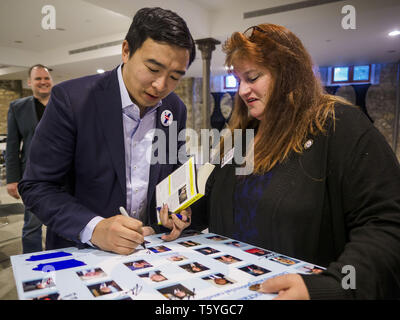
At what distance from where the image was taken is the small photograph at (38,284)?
67 centimetres

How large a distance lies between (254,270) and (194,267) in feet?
0.51

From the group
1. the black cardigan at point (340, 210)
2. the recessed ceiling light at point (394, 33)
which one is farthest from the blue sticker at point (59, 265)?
the recessed ceiling light at point (394, 33)

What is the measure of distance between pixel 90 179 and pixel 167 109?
497mm

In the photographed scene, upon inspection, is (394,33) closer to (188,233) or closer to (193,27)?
(193,27)

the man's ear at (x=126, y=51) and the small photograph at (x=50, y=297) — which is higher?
the man's ear at (x=126, y=51)

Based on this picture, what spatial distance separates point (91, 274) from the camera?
749 mm

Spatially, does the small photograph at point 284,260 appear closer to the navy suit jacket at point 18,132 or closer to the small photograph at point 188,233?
the small photograph at point 188,233

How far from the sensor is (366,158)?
2.89 ft

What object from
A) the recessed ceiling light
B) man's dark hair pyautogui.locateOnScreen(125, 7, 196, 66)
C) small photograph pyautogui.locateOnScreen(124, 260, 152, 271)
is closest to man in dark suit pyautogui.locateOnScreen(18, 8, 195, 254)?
man's dark hair pyautogui.locateOnScreen(125, 7, 196, 66)

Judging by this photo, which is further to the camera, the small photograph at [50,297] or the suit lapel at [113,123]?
the suit lapel at [113,123]

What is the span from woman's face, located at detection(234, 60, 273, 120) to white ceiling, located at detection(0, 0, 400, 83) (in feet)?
14.1

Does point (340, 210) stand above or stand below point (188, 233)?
above

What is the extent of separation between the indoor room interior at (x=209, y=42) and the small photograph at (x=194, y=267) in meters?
1.54

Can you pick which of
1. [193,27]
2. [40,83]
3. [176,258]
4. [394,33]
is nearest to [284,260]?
[176,258]
